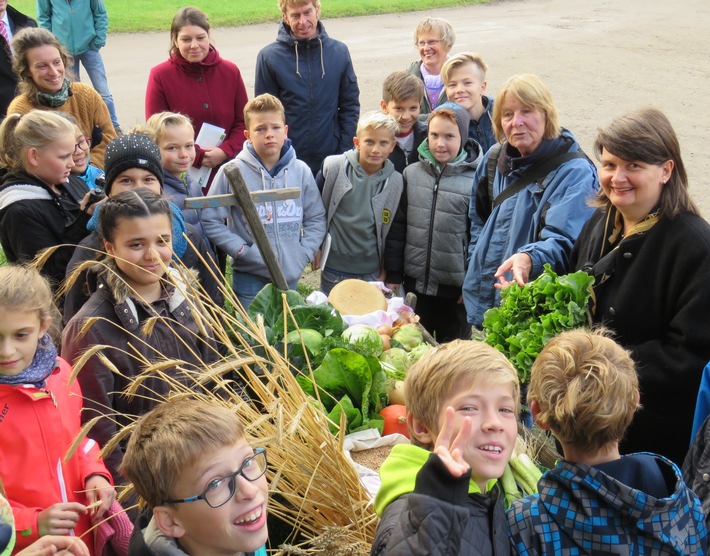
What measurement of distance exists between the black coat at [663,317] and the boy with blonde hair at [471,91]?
2309 millimetres

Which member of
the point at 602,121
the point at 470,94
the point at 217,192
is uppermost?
the point at 470,94

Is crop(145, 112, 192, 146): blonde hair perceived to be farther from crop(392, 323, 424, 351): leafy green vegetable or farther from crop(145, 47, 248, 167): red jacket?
crop(392, 323, 424, 351): leafy green vegetable

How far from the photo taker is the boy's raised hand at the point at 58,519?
243cm

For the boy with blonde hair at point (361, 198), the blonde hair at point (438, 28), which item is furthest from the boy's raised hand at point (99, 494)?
the blonde hair at point (438, 28)

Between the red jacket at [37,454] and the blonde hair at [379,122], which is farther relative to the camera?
the blonde hair at [379,122]

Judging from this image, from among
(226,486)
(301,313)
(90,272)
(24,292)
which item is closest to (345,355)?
(301,313)

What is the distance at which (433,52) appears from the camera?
6246 mm

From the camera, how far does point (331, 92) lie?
20.1 ft

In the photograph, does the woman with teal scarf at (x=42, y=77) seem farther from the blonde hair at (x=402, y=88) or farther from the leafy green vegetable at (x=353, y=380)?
the leafy green vegetable at (x=353, y=380)

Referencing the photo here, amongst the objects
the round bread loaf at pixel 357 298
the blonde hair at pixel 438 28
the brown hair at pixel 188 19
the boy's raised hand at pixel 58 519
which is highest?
the brown hair at pixel 188 19

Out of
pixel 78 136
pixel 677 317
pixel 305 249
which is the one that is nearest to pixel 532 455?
pixel 677 317

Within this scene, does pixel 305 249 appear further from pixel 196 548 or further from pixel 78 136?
pixel 196 548

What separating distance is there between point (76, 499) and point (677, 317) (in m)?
2.38

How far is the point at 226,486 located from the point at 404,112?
3.86 metres
